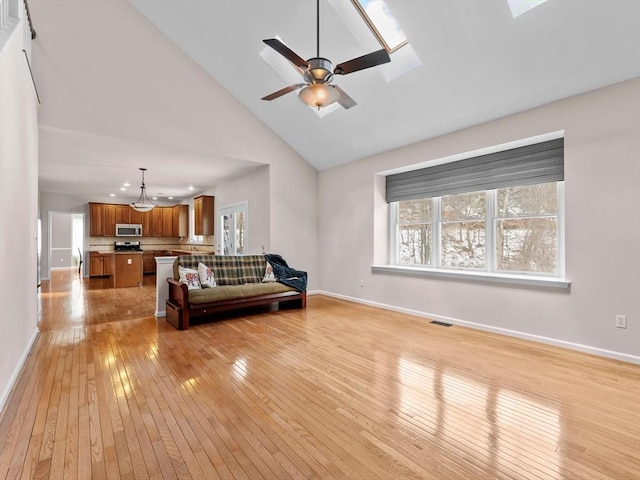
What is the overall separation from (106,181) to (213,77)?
13.7 ft

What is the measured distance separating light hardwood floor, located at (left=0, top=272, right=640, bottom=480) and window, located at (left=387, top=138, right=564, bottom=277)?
1.07m

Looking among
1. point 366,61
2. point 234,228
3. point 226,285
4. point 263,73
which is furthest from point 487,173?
point 234,228

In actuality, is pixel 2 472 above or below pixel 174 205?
below

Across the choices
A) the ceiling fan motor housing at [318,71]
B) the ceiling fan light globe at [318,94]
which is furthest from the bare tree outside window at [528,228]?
the ceiling fan motor housing at [318,71]

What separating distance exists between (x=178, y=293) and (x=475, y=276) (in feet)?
13.2

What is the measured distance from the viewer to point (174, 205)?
1084 cm

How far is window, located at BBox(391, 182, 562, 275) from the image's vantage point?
3.74 m

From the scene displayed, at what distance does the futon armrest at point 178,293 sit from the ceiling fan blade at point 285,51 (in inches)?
121

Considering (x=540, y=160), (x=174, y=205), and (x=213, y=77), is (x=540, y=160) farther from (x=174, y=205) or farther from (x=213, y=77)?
(x=174, y=205)

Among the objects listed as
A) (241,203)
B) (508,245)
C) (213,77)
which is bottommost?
(508,245)

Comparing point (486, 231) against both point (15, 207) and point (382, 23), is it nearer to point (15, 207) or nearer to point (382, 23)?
point (382, 23)

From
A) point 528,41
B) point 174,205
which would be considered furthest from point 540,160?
point 174,205

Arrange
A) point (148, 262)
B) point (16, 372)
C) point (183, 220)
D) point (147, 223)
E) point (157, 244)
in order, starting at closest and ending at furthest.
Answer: point (16, 372), point (183, 220), point (148, 262), point (147, 223), point (157, 244)

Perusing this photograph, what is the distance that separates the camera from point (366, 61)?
2557mm
